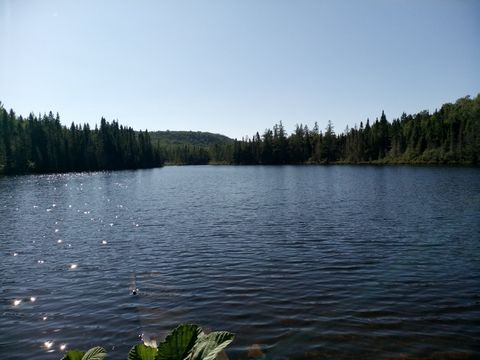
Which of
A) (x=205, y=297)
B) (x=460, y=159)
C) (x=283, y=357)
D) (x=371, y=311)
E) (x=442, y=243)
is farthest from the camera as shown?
(x=460, y=159)

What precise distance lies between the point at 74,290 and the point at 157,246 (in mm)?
9493

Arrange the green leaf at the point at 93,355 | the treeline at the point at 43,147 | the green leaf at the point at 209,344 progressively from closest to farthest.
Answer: the green leaf at the point at 93,355 → the green leaf at the point at 209,344 → the treeline at the point at 43,147

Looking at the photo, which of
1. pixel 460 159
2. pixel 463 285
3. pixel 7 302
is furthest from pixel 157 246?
pixel 460 159

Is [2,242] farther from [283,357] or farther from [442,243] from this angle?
[442,243]

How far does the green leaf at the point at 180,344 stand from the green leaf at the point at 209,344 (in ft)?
0.21

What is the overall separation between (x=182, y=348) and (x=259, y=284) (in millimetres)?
15794

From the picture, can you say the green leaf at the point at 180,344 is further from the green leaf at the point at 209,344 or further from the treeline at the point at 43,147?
the treeline at the point at 43,147

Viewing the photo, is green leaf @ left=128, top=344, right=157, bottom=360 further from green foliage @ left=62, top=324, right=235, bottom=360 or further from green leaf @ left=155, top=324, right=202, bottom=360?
green leaf @ left=155, top=324, right=202, bottom=360

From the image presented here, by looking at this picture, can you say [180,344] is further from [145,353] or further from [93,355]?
[93,355]

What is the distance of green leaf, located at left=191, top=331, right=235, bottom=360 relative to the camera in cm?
295

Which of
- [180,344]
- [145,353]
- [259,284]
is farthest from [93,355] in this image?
[259,284]

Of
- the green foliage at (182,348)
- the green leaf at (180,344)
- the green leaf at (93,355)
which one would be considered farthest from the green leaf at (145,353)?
the green leaf at (93,355)

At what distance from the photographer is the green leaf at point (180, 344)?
9.46 feet

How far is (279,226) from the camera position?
1329 inches
